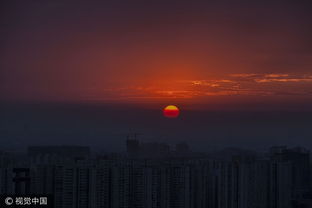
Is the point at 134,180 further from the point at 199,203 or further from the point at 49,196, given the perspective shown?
the point at 49,196

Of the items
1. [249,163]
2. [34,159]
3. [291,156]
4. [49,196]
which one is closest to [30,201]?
[49,196]

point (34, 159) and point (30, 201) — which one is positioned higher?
point (34, 159)

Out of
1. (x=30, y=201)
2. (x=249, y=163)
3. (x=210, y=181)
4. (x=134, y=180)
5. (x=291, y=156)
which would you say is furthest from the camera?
(x=291, y=156)

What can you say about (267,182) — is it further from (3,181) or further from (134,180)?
(3,181)

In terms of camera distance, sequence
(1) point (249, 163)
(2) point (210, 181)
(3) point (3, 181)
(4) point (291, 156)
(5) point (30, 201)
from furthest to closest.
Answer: (4) point (291, 156)
(1) point (249, 163)
(2) point (210, 181)
(3) point (3, 181)
(5) point (30, 201)

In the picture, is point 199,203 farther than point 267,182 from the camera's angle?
No

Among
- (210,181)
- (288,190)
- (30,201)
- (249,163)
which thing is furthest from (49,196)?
(288,190)
